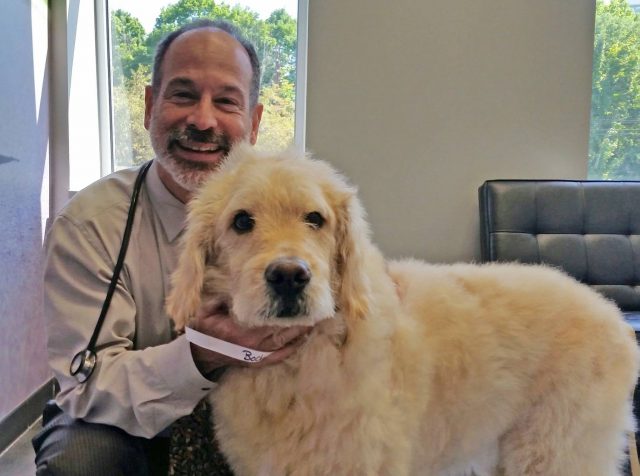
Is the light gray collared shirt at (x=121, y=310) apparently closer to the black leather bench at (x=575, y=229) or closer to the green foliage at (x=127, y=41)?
the black leather bench at (x=575, y=229)

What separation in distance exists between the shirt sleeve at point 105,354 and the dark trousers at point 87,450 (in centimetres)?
3

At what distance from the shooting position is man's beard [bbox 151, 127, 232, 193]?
1.46m

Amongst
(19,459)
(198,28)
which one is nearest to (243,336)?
(198,28)

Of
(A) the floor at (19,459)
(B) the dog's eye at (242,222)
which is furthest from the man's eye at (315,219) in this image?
(A) the floor at (19,459)

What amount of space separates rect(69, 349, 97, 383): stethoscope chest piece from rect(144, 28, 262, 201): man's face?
480mm

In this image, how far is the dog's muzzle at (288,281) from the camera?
0.91 meters

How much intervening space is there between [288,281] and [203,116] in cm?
74

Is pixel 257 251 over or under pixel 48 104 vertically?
under

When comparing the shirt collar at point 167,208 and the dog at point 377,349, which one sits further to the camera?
the shirt collar at point 167,208

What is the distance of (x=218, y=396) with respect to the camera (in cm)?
112

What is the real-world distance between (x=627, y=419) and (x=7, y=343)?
237cm

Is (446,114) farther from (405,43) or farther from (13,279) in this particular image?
(13,279)

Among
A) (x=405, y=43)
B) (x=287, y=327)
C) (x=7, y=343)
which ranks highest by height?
(x=405, y=43)

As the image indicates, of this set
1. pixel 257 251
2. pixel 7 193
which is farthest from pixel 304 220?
pixel 7 193
